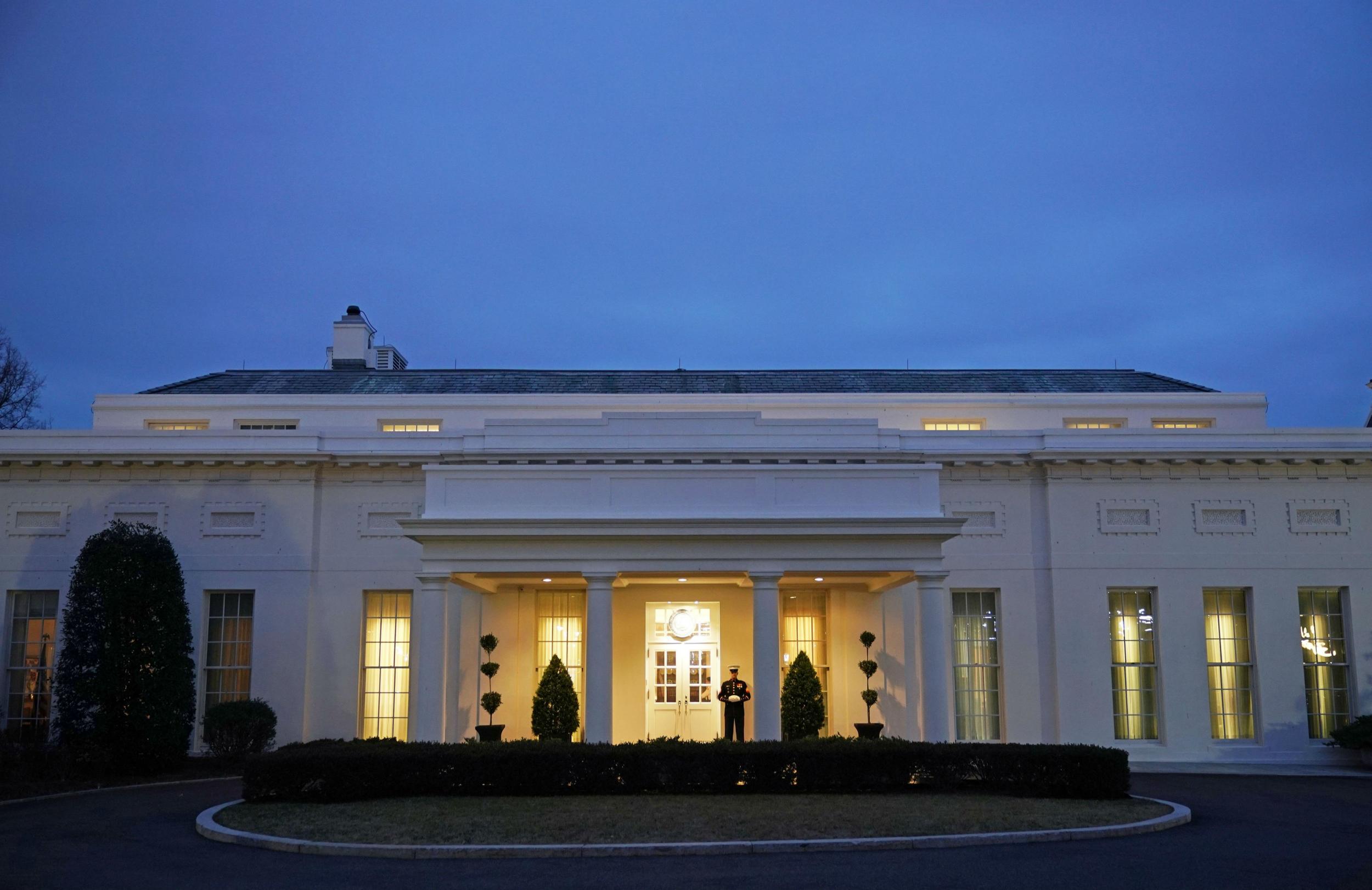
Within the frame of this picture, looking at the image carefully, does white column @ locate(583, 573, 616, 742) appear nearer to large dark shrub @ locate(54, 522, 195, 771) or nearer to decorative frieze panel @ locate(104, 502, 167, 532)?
large dark shrub @ locate(54, 522, 195, 771)

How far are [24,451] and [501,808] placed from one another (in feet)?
52.7

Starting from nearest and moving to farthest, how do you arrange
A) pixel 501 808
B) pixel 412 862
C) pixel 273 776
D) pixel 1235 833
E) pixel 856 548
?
pixel 412 862 → pixel 1235 833 → pixel 501 808 → pixel 273 776 → pixel 856 548

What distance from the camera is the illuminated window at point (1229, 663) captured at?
24.2 m

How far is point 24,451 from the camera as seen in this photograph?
24562 mm

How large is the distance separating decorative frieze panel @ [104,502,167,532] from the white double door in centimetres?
1106

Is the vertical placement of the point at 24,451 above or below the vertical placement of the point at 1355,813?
above

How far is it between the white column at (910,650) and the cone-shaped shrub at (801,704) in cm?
173

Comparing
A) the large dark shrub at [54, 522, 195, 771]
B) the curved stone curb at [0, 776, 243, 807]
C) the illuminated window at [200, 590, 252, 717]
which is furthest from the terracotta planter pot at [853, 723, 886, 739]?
the illuminated window at [200, 590, 252, 717]

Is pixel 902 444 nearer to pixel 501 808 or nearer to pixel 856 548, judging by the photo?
pixel 856 548

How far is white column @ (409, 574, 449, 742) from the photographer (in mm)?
19062

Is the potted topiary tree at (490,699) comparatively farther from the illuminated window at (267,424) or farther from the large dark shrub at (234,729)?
the illuminated window at (267,424)

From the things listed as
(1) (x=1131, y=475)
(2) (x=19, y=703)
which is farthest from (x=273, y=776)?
(1) (x=1131, y=475)

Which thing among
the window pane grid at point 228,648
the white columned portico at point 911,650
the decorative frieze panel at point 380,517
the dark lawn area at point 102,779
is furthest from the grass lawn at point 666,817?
the decorative frieze panel at point 380,517

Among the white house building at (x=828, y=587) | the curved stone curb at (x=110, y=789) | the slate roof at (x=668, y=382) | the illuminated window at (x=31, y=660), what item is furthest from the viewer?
the slate roof at (x=668, y=382)
